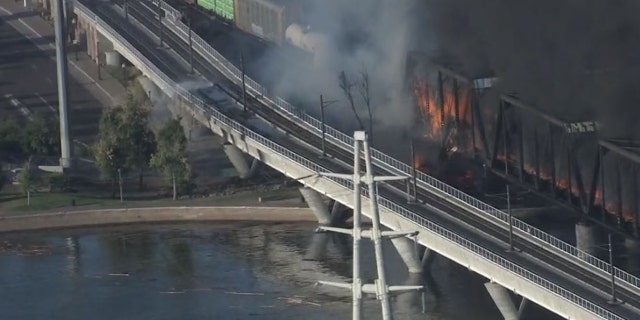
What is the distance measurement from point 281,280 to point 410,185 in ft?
15.5

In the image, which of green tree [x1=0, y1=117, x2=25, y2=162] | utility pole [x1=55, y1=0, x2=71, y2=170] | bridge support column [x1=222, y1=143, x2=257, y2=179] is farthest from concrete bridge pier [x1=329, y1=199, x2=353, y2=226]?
green tree [x1=0, y1=117, x2=25, y2=162]

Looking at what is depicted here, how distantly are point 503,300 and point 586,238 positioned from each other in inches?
159

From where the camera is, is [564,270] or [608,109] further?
[608,109]

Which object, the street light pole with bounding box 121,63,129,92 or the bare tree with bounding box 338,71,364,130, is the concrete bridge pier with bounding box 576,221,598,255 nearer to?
the bare tree with bounding box 338,71,364,130

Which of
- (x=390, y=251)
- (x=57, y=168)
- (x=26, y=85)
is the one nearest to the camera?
(x=390, y=251)

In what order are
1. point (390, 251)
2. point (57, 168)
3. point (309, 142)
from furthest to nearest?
point (57, 168)
point (309, 142)
point (390, 251)

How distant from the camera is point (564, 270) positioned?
187 feet

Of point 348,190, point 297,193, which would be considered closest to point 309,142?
point 297,193

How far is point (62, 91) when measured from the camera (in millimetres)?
80625

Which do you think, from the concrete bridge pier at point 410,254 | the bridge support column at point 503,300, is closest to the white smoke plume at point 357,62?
the concrete bridge pier at point 410,254

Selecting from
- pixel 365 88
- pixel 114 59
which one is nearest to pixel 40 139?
pixel 114 59

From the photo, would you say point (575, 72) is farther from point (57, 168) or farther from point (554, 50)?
point (57, 168)

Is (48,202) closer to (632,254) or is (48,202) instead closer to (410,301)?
(410,301)

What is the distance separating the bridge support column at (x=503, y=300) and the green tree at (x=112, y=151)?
21697 millimetres
